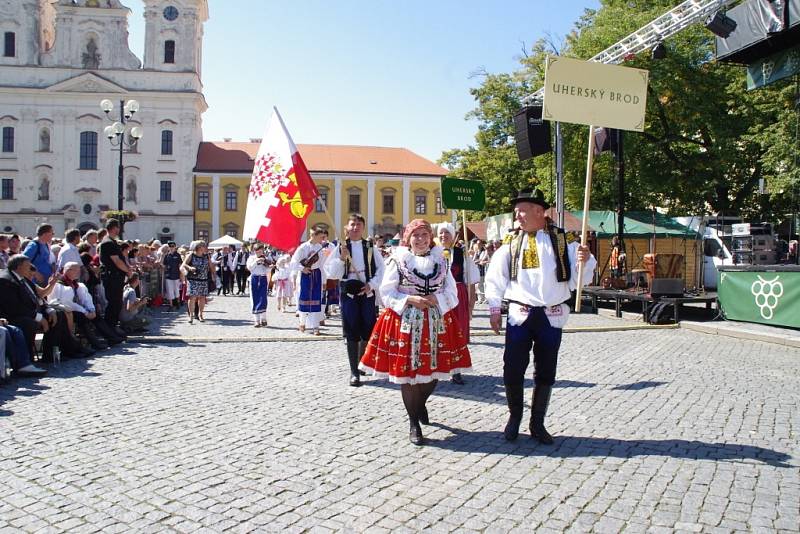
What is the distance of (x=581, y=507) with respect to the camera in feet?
13.5

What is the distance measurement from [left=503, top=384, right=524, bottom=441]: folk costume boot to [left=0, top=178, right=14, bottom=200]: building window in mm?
64429

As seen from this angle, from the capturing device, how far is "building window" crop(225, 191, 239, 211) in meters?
63.4

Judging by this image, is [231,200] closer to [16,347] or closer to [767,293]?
[767,293]

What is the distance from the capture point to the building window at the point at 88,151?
6003 cm

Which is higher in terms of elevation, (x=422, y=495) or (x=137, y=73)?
(x=137, y=73)

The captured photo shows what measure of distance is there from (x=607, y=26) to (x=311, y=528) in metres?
26.8

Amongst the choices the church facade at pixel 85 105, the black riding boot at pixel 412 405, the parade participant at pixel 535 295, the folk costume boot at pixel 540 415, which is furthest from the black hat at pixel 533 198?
the church facade at pixel 85 105

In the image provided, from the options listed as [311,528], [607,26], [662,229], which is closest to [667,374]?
[311,528]

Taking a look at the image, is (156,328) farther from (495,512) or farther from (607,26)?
(607,26)

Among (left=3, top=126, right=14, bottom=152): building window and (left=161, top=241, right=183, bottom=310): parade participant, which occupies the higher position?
(left=3, top=126, right=14, bottom=152): building window

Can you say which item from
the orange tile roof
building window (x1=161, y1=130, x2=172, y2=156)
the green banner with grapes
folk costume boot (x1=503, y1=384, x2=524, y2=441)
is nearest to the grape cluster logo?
the green banner with grapes

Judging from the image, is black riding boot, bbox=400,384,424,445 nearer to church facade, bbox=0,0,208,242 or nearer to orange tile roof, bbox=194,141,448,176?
church facade, bbox=0,0,208,242

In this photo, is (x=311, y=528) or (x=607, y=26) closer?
(x=311, y=528)

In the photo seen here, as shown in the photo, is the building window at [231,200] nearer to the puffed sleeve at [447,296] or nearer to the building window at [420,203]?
the building window at [420,203]
